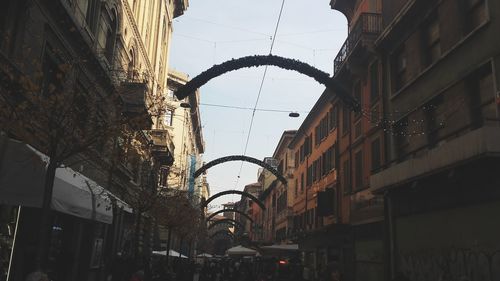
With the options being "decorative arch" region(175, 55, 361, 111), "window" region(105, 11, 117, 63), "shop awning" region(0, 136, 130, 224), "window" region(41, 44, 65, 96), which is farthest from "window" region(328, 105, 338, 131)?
"shop awning" region(0, 136, 130, 224)

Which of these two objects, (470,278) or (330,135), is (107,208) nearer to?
(470,278)

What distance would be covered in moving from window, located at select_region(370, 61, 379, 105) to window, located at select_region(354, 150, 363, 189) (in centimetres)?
307

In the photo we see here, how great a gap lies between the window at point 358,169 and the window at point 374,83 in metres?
3.07

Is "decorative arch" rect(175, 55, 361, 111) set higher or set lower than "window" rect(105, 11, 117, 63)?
lower

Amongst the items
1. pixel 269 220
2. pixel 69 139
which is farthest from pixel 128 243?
pixel 269 220

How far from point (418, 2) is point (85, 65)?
38.3 ft

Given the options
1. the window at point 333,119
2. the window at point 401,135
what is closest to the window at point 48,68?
the window at point 401,135

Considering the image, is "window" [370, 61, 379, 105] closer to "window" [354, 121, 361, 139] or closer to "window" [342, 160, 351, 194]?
"window" [354, 121, 361, 139]

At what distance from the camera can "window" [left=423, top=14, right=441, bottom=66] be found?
57.2 ft

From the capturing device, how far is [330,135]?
1302 inches

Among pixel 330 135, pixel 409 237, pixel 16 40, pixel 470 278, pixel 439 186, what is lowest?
pixel 470 278

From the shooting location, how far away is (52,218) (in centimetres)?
1638

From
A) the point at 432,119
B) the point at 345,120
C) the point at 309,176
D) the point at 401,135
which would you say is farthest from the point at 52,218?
the point at 309,176

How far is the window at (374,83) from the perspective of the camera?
23.4 metres
